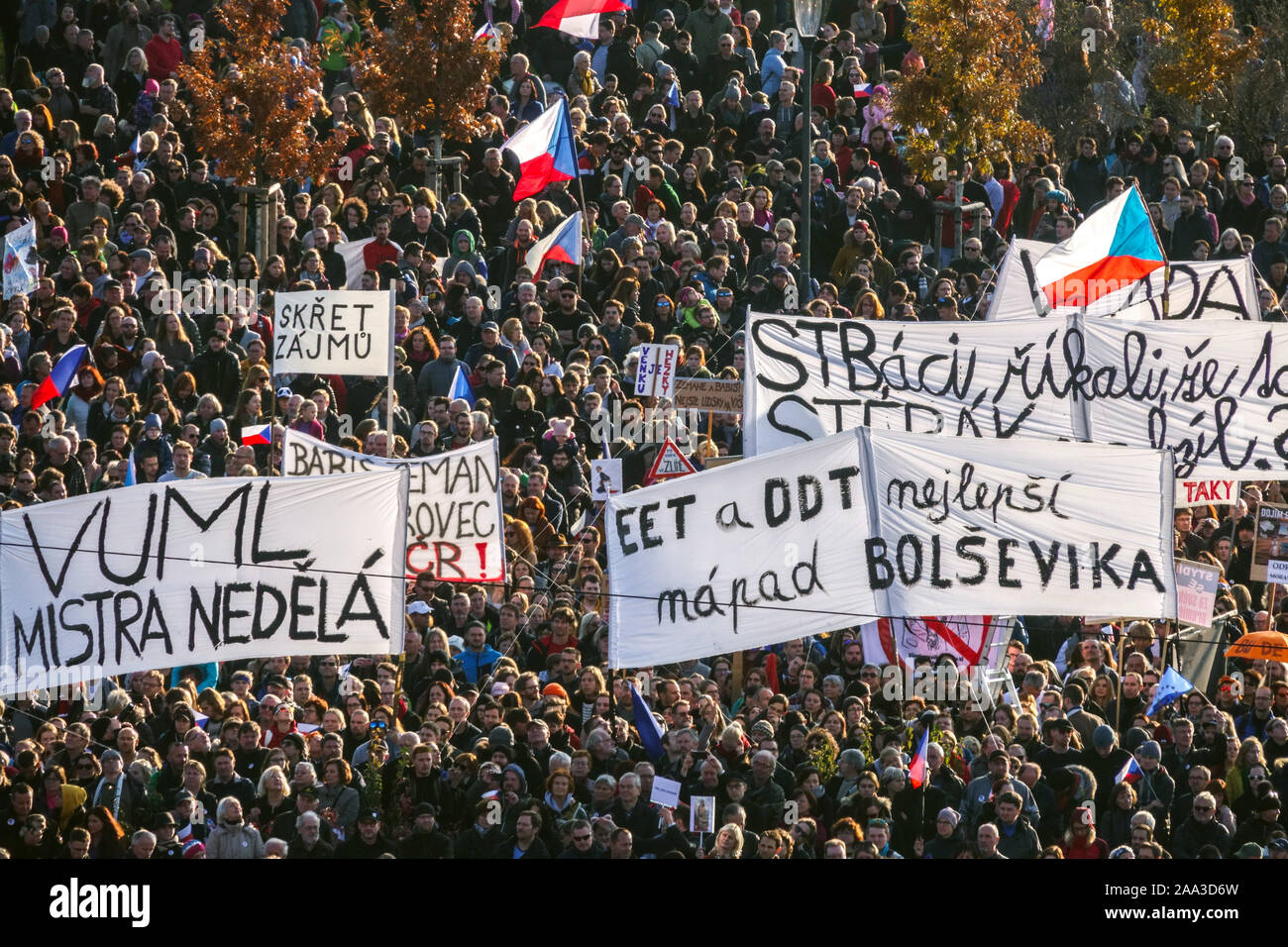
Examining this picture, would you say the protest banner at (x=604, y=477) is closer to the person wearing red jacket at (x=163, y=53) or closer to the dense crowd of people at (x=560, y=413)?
the dense crowd of people at (x=560, y=413)

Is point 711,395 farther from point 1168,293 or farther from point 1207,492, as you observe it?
point 1207,492

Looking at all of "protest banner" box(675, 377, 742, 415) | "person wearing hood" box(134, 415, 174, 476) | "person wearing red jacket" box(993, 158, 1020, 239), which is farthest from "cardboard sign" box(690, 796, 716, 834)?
"person wearing red jacket" box(993, 158, 1020, 239)

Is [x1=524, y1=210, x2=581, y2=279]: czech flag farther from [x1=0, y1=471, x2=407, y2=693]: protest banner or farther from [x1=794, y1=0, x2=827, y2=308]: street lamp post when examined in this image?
[x1=0, y1=471, x2=407, y2=693]: protest banner

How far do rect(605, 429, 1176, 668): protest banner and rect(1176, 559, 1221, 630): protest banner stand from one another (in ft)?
6.24

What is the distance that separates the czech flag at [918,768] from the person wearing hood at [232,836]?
151 inches

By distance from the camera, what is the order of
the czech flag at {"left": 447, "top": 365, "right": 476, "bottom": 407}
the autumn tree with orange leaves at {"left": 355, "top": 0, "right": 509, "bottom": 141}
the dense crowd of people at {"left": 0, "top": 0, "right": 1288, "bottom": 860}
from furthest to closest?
the autumn tree with orange leaves at {"left": 355, "top": 0, "right": 509, "bottom": 141}
the czech flag at {"left": 447, "top": 365, "right": 476, "bottom": 407}
the dense crowd of people at {"left": 0, "top": 0, "right": 1288, "bottom": 860}

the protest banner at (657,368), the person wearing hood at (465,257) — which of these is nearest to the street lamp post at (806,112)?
the protest banner at (657,368)

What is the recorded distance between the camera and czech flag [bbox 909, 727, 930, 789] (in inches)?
599

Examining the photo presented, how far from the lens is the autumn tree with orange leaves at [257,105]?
73.5 ft

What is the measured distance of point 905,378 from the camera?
Answer: 16703 mm

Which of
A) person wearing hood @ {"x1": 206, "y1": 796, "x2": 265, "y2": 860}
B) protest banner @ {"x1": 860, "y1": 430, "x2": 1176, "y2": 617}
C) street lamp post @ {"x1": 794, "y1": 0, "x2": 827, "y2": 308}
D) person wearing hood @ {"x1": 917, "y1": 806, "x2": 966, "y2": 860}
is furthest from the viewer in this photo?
street lamp post @ {"x1": 794, "y1": 0, "x2": 827, "y2": 308}

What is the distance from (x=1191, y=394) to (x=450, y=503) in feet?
16.2

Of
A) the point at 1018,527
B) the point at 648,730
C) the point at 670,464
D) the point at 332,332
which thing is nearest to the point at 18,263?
the point at 332,332
